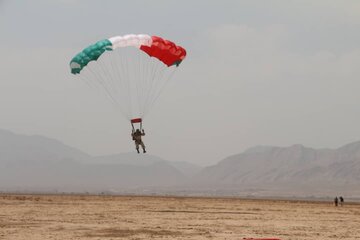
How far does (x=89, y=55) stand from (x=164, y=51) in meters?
4.26

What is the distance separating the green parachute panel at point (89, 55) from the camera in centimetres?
2964

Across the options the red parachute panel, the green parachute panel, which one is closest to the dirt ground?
the green parachute panel

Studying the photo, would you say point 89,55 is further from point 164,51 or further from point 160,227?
point 160,227

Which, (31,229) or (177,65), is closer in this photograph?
(31,229)

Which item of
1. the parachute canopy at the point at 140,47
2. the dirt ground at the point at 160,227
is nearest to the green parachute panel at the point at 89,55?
the parachute canopy at the point at 140,47

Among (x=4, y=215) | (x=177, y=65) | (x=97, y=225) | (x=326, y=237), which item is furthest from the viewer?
(x=4, y=215)

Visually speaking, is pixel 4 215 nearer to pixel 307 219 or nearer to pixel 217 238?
pixel 217 238

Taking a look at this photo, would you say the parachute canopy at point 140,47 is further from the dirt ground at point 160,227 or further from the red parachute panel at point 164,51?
the dirt ground at point 160,227

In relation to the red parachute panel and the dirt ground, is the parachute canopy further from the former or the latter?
the dirt ground

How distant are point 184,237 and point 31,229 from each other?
796 cm

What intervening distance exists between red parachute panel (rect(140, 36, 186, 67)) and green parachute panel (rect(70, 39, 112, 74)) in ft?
6.87

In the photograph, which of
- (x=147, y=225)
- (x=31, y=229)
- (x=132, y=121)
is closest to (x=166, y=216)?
(x=147, y=225)

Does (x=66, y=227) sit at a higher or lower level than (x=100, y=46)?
lower

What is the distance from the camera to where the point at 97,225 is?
28938 mm
